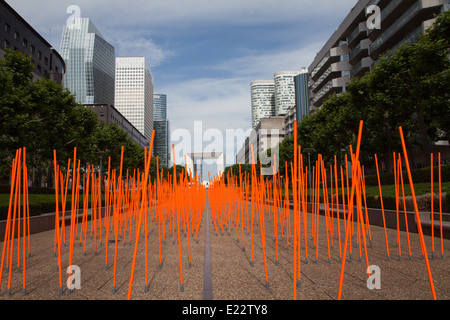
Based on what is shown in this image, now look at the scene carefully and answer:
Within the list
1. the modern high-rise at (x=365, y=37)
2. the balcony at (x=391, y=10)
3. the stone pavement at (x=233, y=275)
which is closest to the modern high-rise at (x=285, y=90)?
the modern high-rise at (x=365, y=37)

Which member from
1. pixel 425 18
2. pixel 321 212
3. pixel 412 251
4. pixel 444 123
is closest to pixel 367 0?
pixel 425 18

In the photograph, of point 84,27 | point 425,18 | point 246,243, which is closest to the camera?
point 246,243

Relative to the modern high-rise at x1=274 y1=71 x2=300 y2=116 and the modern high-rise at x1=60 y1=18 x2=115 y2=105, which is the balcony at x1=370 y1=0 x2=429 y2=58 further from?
the modern high-rise at x1=274 y1=71 x2=300 y2=116

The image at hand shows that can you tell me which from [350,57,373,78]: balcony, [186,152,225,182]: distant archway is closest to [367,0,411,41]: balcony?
[350,57,373,78]: balcony

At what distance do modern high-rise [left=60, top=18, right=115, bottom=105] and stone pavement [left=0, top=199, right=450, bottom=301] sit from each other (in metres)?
141

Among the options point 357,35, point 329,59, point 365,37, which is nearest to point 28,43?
point 329,59

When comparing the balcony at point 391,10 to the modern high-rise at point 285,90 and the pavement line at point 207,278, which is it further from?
the modern high-rise at point 285,90

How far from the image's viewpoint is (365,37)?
4369cm

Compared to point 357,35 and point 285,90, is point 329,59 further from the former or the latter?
point 285,90

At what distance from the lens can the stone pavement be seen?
404 centimetres

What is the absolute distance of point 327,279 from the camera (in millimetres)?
4652

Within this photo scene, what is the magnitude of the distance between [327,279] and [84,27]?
178 m

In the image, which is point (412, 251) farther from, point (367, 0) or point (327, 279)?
point (367, 0)

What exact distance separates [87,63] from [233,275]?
156 meters
